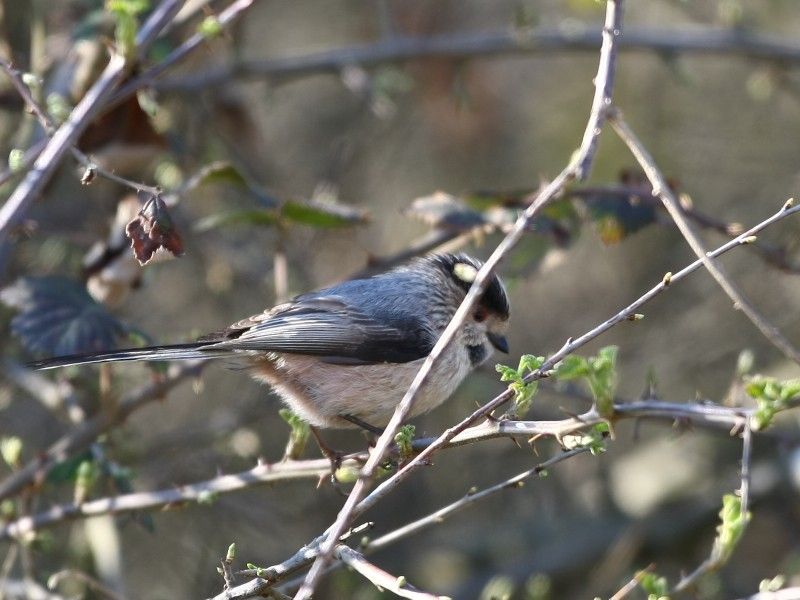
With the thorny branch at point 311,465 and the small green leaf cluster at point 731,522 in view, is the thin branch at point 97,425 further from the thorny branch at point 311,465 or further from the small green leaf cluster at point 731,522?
the small green leaf cluster at point 731,522

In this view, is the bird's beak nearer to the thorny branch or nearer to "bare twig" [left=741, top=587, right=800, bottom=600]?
the thorny branch

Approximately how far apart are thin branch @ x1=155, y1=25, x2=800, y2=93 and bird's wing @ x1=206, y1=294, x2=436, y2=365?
4.44ft

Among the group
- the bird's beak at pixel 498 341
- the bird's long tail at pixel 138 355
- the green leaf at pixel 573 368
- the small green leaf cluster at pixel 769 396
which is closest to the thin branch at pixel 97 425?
the bird's long tail at pixel 138 355

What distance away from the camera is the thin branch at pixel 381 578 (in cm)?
203

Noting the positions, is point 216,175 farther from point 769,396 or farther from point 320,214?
point 769,396

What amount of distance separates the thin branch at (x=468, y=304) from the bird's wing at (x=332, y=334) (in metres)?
1.43

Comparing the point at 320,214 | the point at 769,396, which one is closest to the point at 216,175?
the point at 320,214

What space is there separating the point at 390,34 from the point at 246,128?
0.97m

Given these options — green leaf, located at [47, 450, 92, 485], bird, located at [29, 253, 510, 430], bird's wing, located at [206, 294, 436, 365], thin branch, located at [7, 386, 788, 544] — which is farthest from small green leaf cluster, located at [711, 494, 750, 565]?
green leaf, located at [47, 450, 92, 485]

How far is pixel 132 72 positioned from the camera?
3.55 metres

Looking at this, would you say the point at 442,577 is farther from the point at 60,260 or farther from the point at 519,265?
the point at 60,260

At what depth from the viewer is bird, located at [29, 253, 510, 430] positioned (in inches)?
142

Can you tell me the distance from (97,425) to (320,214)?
1121 millimetres

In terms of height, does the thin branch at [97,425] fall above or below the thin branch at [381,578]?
below
